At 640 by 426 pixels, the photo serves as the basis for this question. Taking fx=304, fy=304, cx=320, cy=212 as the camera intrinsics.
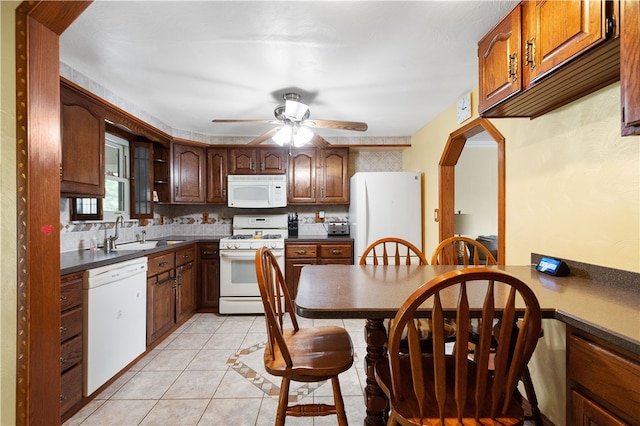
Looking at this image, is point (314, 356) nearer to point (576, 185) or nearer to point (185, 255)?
point (576, 185)

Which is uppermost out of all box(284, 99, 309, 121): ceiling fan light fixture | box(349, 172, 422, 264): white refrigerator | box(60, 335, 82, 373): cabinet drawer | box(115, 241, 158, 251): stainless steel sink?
box(284, 99, 309, 121): ceiling fan light fixture

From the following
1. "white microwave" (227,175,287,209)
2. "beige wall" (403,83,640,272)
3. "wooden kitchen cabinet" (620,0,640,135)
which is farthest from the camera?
"white microwave" (227,175,287,209)

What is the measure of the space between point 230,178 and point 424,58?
2655 mm

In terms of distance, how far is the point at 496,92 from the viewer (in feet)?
5.28

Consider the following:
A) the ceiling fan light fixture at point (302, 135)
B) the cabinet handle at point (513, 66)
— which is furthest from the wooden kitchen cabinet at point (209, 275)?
the cabinet handle at point (513, 66)

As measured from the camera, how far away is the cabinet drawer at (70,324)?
1689 mm

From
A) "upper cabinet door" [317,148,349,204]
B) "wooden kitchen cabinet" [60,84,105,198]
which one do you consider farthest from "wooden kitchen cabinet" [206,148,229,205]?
"wooden kitchen cabinet" [60,84,105,198]

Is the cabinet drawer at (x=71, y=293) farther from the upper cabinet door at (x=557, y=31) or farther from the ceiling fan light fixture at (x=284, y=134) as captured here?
the upper cabinet door at (x=557, y=31)

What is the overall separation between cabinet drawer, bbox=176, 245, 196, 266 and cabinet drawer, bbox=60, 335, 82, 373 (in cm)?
131

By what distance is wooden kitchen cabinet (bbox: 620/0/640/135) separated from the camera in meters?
0.93

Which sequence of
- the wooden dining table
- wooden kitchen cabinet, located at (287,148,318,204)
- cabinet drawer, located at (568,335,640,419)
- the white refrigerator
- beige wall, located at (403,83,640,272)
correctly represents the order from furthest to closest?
wooden kitchen cabinet, located at (287,148,318,204) < the white refrigerator < beige wall, located at (403,83,640,272) < the wooden dining table < cabinet drawer, located at (568,335,640,419)

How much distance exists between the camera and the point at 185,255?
327 centimetres

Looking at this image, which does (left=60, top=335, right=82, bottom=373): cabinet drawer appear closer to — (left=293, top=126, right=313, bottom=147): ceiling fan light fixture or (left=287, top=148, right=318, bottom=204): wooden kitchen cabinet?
(left=293, top=126, right=313, bottom=147): ceiling fan light fixture

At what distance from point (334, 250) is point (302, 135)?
1551mm
